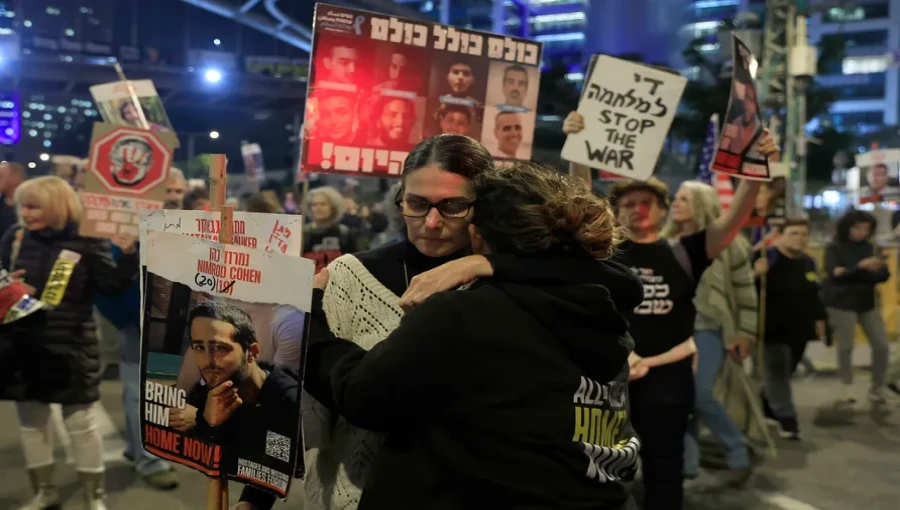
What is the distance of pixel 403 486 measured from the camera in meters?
1.68

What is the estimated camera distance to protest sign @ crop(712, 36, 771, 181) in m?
4.14

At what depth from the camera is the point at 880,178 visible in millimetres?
9812

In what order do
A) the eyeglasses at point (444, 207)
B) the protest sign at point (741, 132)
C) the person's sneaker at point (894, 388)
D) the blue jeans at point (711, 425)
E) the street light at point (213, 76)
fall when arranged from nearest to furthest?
the eyeglasses at point (444, 207) → the protest sign at point (741, 132) → the blue jeans at point (711, 425) → the person's sneaker at point (894, 388) → the street light at point (213, 76)

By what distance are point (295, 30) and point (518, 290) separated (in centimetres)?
4780

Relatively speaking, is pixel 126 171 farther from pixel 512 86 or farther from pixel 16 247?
pixel 512 86

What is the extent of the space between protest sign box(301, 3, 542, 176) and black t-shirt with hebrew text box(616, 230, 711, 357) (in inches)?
42.5

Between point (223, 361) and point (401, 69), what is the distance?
2.96 meters

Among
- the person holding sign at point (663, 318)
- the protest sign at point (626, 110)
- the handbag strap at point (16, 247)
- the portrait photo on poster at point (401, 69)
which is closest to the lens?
the person holding sign at point (663, 318)

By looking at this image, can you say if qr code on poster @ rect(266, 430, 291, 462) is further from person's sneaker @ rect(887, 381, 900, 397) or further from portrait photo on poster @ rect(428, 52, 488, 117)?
person's sneaker @ rect(887, 381, 900, 397)

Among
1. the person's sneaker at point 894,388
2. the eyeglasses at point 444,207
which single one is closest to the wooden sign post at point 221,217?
the eyeglasses at point 444,207

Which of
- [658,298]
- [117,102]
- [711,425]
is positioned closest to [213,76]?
[117,102]

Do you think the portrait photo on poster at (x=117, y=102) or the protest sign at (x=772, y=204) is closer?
the portrait photo on poster at (x=117, y=102)

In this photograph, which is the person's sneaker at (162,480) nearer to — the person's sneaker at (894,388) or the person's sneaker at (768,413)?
the person's sneaker at (768,413)

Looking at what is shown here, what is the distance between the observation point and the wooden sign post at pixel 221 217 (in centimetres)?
212
